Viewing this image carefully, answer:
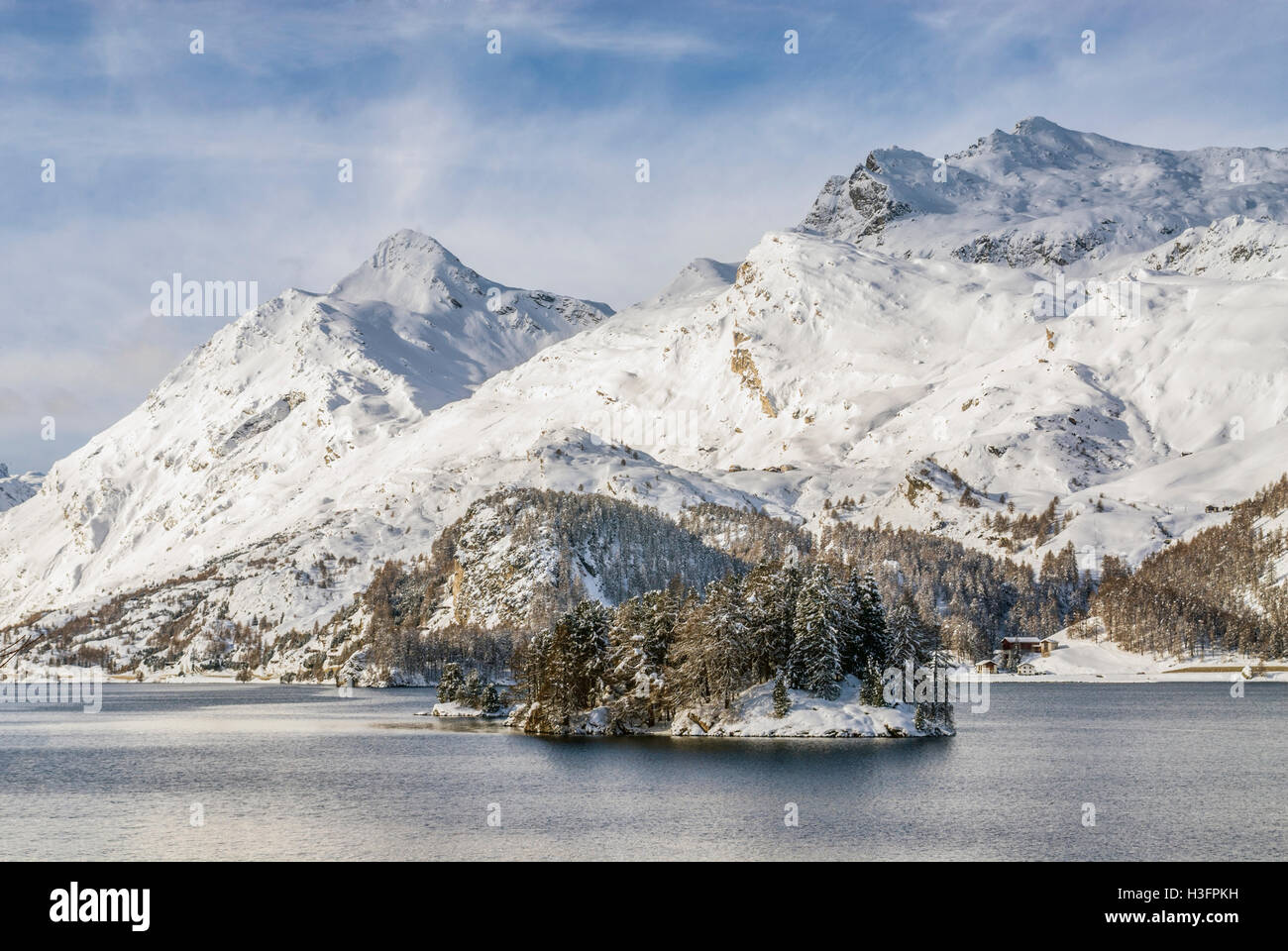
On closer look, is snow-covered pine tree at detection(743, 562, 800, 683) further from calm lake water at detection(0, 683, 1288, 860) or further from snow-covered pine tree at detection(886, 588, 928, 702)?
snow-covered pine tree at detection(886, 588, 928, 702)

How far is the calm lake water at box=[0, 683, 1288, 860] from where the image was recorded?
73.0 m

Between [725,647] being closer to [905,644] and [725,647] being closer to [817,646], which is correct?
[817,646]

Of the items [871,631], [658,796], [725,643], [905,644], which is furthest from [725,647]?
[658,796]

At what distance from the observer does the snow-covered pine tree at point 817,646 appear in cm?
13400

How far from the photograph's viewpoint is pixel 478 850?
7175cm

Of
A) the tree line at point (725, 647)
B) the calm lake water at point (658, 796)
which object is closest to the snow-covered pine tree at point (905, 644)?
the tree line at point (725, 647)

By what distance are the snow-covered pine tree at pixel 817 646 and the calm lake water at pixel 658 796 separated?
822 centimetres

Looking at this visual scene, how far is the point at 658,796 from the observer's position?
9144 cm

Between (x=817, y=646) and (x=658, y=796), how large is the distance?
46.6 meters

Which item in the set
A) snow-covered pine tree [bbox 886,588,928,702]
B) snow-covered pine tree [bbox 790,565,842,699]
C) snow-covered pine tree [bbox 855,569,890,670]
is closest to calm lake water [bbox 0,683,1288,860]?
snow-covered pine tree [bbox 790,565,842,699]
